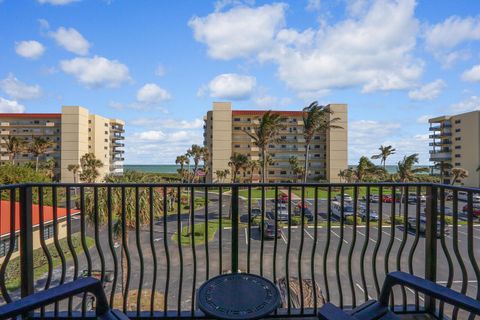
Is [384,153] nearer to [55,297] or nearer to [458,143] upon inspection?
[458,143]

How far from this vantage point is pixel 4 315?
1.13 m

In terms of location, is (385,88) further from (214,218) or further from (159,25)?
(214,218)

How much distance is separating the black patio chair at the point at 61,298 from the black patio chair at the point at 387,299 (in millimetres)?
1097

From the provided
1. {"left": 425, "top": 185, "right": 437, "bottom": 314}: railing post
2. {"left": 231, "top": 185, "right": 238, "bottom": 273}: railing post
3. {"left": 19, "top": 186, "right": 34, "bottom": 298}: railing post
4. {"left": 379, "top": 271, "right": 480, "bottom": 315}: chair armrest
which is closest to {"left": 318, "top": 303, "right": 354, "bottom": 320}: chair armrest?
{"left": 379, "top": 271, "right": 480, "bottom": 315}: chair armrest

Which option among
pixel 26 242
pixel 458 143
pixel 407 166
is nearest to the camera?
pixel 26 242

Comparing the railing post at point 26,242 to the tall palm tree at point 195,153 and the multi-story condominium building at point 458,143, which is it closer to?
the tall palm tree at point 195,153

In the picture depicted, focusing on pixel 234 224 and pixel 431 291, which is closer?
pixel 431 291

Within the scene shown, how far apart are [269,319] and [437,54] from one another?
966 cm

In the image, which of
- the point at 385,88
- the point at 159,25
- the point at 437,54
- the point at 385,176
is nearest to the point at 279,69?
the point at 385,88

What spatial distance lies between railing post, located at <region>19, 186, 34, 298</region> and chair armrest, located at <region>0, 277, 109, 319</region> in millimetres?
903

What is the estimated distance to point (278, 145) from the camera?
47.9m

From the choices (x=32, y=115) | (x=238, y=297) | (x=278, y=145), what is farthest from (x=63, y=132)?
(x=238, y=297)

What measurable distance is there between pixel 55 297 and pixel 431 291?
6.16 feet

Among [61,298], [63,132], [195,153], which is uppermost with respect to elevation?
[63,132]
